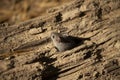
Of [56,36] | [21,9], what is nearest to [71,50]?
[56,36]

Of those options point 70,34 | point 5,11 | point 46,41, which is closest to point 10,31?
point 46,41

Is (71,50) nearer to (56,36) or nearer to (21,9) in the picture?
(56,36)

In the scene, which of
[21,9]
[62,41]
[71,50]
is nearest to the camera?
[71,50]

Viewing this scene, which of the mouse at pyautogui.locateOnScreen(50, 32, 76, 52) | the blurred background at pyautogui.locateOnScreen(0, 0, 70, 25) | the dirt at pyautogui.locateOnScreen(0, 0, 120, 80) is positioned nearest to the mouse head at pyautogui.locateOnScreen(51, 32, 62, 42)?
the mouse at pyautogui.locateOnScreen(50, 32, 76, 52)

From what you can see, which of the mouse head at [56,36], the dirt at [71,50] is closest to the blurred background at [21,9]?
the dirt at [71,50]

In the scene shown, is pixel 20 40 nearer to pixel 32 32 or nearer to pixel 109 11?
pixel 32 32

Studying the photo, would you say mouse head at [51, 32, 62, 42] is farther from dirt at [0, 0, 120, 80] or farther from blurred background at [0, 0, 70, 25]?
blurred background at [0, 0, 70, 25]
